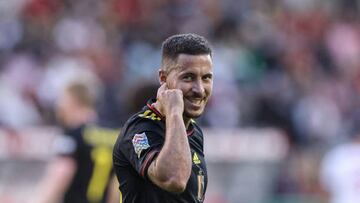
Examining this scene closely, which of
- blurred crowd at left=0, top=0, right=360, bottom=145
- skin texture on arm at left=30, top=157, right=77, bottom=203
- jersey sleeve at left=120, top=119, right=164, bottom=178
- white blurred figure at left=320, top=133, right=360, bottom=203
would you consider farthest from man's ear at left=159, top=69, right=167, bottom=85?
blurred crowd at left=0, top=0, right=360, bottom=145

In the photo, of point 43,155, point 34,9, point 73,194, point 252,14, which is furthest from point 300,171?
point 73,194

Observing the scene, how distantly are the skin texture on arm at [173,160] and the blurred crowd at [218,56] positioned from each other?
10.7 meters

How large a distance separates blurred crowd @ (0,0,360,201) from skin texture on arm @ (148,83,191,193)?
35.1 ft

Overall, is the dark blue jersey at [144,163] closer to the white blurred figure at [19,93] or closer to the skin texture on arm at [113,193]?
the skin texture on arm at [113,193]

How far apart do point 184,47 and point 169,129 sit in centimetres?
45

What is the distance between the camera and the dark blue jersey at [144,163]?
508 cm

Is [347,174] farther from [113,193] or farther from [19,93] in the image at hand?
[19,93]

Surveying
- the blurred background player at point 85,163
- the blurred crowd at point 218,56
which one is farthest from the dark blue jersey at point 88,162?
the blurred crowd at point 218,56

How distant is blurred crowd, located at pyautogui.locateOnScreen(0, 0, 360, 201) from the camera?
1734 centimetres

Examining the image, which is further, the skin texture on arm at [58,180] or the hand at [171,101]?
the skin texture on arm at [58,180]

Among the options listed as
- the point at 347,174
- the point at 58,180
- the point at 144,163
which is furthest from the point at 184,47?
the point at 347,174

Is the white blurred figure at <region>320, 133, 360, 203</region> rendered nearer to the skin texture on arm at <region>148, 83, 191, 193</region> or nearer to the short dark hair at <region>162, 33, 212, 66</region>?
the short dark hair at <region>162, 33, 212, 66</region>

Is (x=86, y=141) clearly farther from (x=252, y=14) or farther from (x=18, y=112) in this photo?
(x=252, y=14)

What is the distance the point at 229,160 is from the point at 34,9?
20.0 feet
